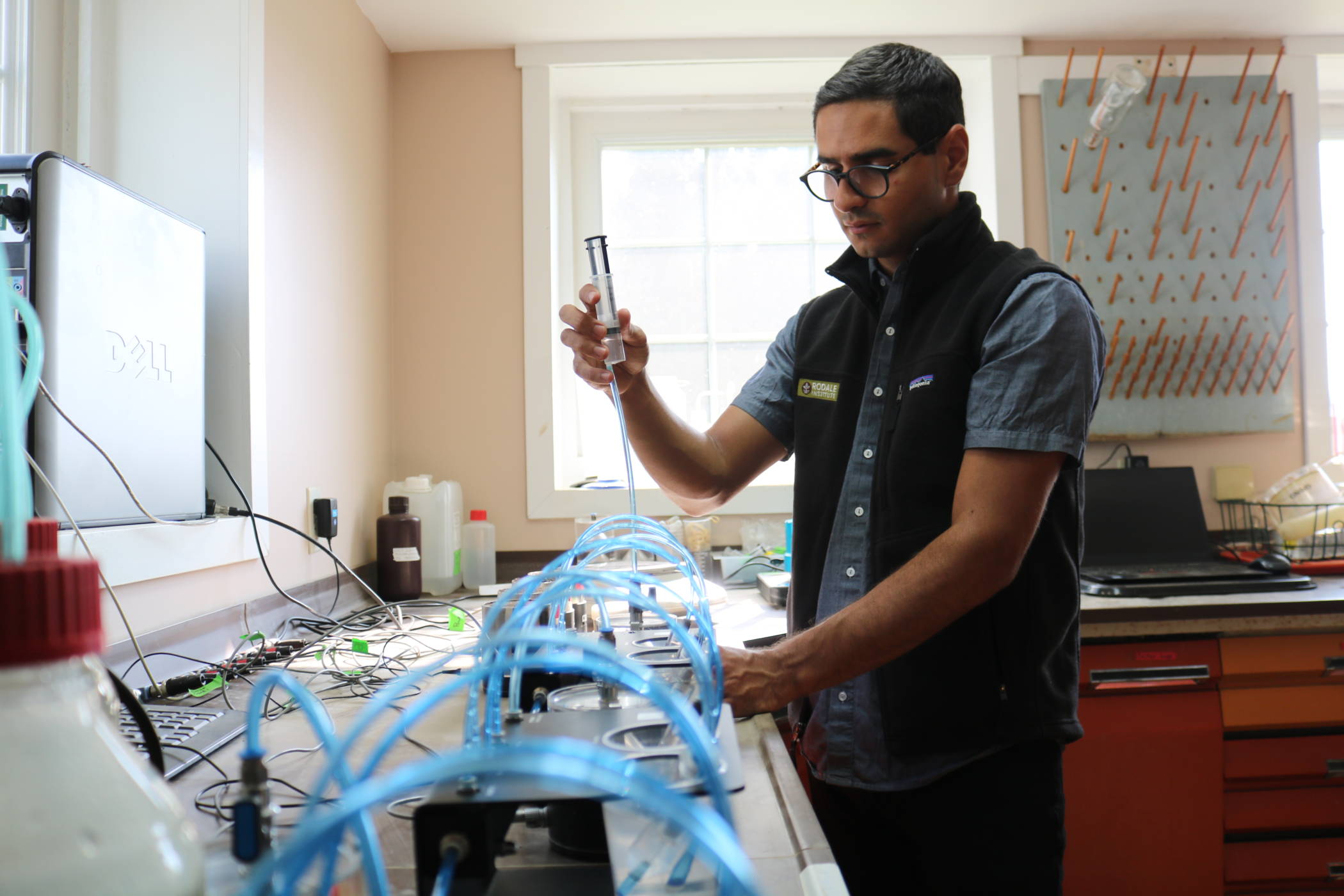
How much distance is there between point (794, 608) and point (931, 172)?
2.17ft

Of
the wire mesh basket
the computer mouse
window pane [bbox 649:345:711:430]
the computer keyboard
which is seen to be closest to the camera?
the computer keyboard

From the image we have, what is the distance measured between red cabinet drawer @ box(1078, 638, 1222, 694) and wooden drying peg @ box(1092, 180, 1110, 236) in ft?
4.02

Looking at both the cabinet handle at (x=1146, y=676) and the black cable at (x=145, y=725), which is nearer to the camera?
the black cable at (x=145, y=725)

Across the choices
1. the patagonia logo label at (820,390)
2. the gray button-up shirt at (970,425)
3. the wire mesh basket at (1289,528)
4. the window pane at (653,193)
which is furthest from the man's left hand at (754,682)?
the window pane at (653,193)

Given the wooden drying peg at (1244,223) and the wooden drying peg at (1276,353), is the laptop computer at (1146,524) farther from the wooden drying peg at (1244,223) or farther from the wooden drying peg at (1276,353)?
the wooden drying peg at (1244,223)

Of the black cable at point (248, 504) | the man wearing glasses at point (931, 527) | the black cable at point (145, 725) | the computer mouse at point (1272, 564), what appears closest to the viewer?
the black cable at point (145, 725)

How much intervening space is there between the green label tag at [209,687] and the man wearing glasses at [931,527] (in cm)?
70

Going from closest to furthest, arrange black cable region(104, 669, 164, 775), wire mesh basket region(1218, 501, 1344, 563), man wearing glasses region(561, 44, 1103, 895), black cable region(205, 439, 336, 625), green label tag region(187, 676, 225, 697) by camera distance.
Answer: black cable region(104, 669, 164, 775) → man wearing glasses region(561, 44, 1103, 895) → green label tag region(187, 676, 225, 697) → black cable region(205, 439, 336, 625) → wire mesh basket region(1218, 501, 1344, 563)

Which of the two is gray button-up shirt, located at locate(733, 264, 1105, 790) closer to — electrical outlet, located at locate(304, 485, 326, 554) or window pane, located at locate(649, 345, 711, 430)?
electrical outlet, located at locate(304, 485, 326, 554)

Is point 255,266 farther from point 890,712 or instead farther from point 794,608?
point 890,712

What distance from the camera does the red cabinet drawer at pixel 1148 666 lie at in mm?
1870

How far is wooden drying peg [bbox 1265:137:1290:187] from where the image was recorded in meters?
2.57

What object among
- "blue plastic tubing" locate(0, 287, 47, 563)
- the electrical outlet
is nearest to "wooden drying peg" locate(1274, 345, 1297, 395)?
the electrical outlet

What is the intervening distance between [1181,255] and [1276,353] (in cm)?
39
